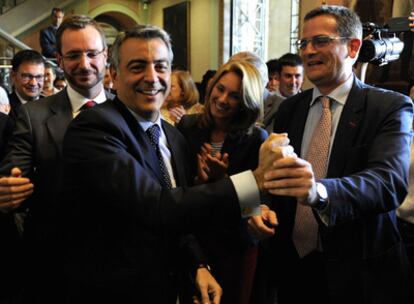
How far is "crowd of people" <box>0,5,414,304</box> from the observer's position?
1.29 metres

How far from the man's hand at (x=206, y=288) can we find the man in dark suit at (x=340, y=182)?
454 millimetres

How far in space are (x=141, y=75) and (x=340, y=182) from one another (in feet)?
2.49

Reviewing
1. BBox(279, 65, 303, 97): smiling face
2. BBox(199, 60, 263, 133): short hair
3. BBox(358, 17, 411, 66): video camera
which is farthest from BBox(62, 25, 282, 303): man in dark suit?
BBox(279, 65, 303, 97): smiling face

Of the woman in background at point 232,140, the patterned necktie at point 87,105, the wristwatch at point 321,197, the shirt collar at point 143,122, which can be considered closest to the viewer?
the wristwatch at point 321,197

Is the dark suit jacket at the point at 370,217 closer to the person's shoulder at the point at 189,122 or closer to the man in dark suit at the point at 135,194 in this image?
the man in dark suit at the point at 135,194

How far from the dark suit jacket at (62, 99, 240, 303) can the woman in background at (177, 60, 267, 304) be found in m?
0.60

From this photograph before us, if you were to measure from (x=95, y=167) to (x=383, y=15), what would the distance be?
376cm

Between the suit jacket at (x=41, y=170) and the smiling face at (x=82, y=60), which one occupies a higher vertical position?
the smiling face at (x=82, y=60)

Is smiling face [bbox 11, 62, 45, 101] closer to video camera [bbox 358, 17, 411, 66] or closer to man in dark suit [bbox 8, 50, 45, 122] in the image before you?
man in dark suit [bbox 8, 50, 45, 122]

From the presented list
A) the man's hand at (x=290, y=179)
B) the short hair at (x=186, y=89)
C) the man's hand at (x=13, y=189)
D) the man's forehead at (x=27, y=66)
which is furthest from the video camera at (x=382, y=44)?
the man's forehead at (x=27, y=66)

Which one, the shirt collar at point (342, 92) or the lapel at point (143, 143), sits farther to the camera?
the shirt collar at point (342, 92)

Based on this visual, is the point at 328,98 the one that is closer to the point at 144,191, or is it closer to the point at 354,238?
the point at 354,238

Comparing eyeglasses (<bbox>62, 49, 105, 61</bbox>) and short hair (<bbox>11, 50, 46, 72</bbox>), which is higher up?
short hair (<bbox>11, 50, 46, 72</bbox>)

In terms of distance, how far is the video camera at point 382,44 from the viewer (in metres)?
2.04
